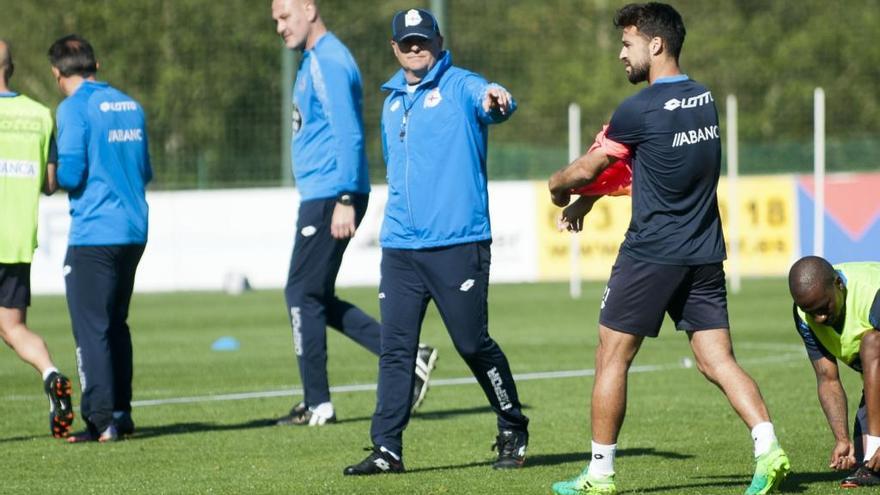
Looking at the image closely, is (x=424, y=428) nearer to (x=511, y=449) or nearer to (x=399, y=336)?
(x=511, y=449)

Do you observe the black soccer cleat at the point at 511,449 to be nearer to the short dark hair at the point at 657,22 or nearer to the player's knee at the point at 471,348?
the player's knee at the point at 471,348

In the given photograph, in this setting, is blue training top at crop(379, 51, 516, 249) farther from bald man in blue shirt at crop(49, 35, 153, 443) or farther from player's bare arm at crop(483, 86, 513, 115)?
bald man in blue shirt at crop(49, 35, 153, 443)

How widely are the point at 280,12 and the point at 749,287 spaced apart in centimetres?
1469

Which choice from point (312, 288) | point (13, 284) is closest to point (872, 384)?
point (312, 288)

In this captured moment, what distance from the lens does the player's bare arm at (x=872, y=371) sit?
6.84 m

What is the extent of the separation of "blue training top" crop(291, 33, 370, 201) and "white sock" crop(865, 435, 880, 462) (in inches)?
140

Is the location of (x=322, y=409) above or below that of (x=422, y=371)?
below

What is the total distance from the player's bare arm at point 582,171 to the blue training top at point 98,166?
340 cm

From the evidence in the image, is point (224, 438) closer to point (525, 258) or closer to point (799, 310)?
point (799, 310)

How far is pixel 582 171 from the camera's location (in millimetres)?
6773

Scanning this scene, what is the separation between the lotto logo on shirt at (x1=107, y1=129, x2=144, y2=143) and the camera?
9328mm

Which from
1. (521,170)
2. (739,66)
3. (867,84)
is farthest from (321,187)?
(739,66)

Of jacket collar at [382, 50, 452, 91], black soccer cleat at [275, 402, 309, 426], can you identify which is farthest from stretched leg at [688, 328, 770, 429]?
black soccer cleat at [275, 402, 309, 426]

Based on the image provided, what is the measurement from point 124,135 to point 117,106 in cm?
17
